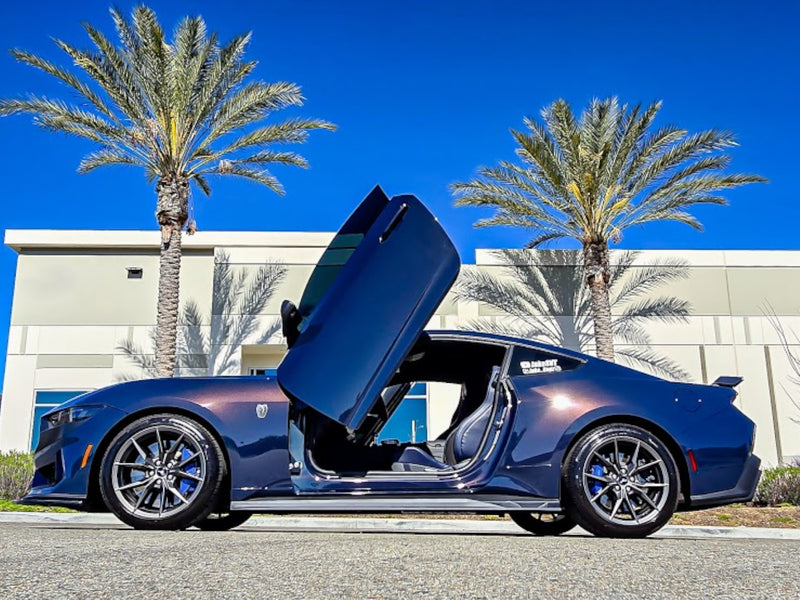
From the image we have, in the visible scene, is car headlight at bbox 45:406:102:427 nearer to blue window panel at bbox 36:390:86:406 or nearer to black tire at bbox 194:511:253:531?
black tire at bbox 194:511:253:531

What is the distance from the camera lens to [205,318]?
20.0 meters

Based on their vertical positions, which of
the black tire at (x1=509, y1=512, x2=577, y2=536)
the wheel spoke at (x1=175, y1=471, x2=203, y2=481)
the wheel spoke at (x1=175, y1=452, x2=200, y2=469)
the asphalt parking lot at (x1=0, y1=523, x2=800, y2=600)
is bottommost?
the black tire at (x1=509, y1=512, x2=577, y2=536)

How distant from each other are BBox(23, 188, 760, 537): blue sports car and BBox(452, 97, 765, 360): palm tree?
12342mm

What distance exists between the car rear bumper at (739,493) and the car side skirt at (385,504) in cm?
96

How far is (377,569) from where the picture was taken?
248 cm

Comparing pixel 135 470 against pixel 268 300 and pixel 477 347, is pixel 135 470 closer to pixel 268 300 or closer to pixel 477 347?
pixel 477 347

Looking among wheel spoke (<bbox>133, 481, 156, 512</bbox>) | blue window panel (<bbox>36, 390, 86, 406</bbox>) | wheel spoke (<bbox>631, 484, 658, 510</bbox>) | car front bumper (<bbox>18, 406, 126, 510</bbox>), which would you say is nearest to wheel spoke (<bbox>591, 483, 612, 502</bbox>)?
wheel spoke (<bbox>631, 484, 658, 510</bbox>)

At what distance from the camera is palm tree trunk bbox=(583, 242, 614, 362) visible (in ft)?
56.6

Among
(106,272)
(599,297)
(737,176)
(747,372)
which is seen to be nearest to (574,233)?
(599,297)

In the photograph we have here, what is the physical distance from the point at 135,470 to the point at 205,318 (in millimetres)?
16289

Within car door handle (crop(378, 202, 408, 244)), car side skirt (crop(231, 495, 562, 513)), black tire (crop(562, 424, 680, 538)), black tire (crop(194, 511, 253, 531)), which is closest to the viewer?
car side skirt (crop(231, 495, 562, 513))

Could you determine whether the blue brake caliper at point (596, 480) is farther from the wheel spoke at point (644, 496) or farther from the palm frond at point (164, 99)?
the palm frond at point (164, 99)

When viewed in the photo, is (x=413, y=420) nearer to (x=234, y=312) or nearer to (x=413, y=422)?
(x=413, y=422)

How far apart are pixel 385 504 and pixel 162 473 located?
1.31m
